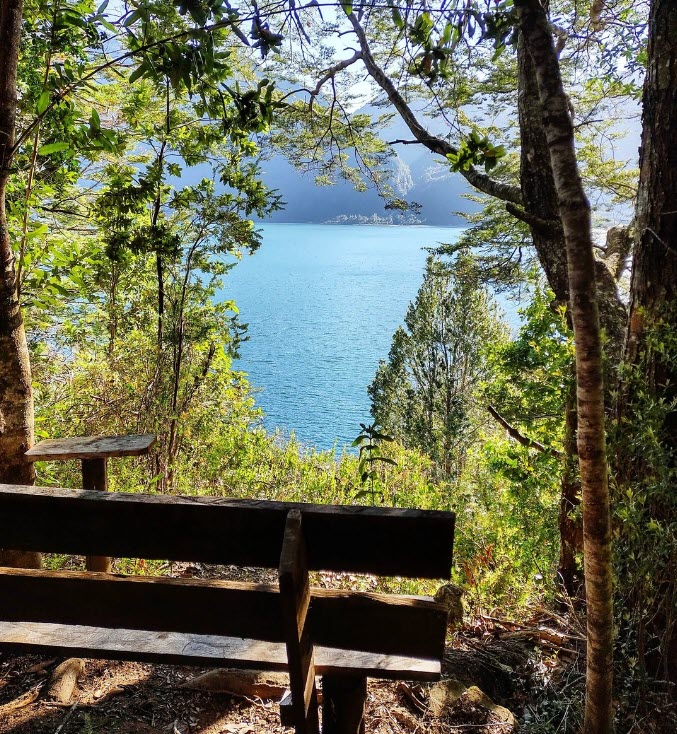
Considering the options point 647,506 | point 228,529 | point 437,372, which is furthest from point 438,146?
point 437,372

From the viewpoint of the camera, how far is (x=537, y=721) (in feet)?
7.05

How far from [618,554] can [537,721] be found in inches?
30.0

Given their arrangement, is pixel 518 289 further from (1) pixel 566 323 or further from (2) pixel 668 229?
(2) pixel 668 229

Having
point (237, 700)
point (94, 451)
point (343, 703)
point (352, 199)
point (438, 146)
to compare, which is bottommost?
point (237, 700)

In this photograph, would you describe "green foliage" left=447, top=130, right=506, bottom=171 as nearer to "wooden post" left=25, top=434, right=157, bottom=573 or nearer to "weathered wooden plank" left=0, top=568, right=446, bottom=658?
"weathered wooden plank" left=0, top=568, right=446, bottom=658

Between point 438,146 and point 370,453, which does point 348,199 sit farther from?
point 370,453

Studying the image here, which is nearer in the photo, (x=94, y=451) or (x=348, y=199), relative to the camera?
(x=94, y=451)

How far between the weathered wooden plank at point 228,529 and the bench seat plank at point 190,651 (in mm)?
313

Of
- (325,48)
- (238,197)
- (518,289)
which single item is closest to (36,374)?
(238,197)

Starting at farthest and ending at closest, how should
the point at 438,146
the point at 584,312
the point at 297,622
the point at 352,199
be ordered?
the point at 352,199 → the point at 438,146 → the point at 584,312 → the point at 297,622

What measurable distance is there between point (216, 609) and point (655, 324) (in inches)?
76.5

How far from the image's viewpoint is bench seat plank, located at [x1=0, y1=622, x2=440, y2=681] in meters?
1.47

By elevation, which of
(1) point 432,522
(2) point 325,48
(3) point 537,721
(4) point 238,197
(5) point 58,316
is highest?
(2) point 325,48

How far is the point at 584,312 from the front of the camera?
4.99ft
